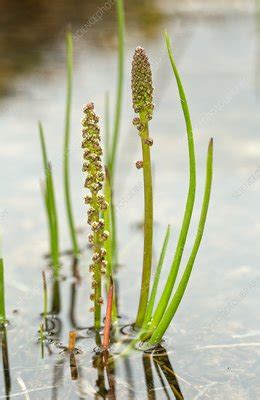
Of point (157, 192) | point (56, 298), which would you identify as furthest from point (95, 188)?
point (157, 192)

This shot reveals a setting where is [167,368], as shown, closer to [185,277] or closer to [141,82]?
[185,277]

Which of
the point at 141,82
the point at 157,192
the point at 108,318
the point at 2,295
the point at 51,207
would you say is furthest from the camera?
the point at 157,192

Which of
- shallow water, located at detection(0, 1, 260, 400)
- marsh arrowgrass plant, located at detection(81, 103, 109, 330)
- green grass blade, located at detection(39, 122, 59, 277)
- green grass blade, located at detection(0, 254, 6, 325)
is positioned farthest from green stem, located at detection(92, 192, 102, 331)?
green grass blade, located at detection(39, 122, 59, 277)

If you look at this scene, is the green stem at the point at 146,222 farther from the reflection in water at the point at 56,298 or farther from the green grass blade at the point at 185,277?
the reflection in water at the point at 56,298

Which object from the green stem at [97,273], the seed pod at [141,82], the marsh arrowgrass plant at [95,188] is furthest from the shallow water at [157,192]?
the seed pod at [141,82]

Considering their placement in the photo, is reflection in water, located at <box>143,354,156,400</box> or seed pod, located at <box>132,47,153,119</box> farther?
reflection in water, located at <box>143,354,156,400</box>

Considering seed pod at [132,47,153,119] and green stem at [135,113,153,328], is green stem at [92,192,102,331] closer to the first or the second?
green stem at [135,113,153,328]

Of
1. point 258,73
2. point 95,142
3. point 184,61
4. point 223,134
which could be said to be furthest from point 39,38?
point 95,142

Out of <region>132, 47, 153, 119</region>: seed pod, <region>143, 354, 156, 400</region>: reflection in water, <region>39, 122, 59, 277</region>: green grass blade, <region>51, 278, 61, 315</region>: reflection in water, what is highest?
<region>132, 47, 153, 119</region>: seed pod
